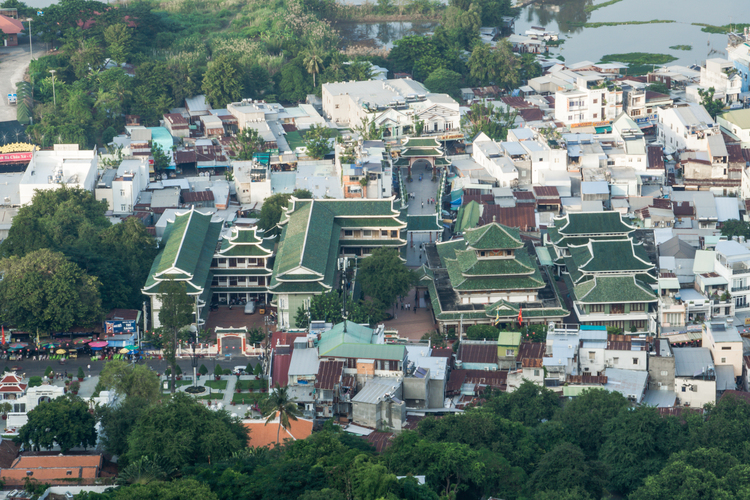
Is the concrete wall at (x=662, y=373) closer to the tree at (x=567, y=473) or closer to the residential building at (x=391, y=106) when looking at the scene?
the tree at (x=567, y=473)

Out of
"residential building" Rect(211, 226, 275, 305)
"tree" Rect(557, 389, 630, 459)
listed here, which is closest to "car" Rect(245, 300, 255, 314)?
"residential building" Rect(211, 226, 275, 305)

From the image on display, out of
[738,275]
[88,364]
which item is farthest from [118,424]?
[738,275]

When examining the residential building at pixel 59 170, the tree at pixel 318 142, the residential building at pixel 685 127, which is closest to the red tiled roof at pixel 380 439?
the residential building at pixel 59 170

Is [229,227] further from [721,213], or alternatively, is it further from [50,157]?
[721,213]

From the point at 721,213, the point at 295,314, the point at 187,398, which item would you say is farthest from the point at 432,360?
the point at 721,213

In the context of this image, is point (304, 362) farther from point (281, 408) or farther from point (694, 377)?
point (694, 377)

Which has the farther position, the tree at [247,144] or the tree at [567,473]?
the tree at [247,144]
